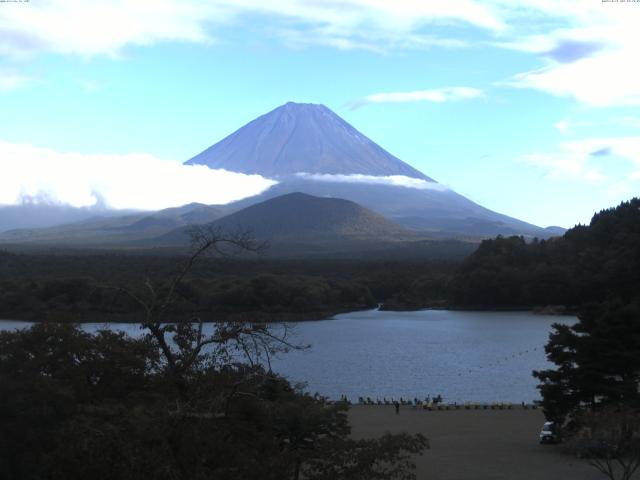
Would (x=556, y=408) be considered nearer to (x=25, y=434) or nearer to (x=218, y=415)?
(x=25, y=434)

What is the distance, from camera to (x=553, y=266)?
169 feet

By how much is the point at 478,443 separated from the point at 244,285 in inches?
1335

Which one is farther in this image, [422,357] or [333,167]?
[333,167]

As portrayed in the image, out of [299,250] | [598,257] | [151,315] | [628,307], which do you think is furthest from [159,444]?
[299,250]

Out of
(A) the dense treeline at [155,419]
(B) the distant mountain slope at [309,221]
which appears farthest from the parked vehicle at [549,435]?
(B) the distant mountain slope at [309,221]

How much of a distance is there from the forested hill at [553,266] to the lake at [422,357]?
4.04m

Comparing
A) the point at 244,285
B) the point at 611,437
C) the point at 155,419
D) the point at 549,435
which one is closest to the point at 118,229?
the point at 244,285

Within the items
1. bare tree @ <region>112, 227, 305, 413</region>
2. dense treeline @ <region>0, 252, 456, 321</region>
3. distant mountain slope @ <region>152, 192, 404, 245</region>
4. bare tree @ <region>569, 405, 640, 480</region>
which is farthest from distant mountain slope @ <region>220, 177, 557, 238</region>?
bare tree @ <region>112, 227, 305, 413</region>

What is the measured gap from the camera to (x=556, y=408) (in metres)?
14.2

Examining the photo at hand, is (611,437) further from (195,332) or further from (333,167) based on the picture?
(333,167)

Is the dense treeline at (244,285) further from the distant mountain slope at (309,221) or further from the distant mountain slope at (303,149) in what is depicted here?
the distant mountain slope at (303,149)

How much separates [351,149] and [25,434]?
14893 centimetres

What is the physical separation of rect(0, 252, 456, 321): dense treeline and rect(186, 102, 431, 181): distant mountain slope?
8073cm

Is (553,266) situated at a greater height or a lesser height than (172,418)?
greater
